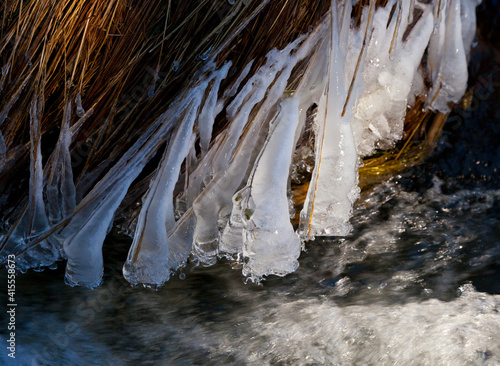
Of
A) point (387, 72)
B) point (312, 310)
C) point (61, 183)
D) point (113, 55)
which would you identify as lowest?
point (312, 310)

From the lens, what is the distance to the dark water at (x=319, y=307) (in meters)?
1.53

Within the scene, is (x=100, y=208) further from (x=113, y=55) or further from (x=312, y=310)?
(x=312, y=310)

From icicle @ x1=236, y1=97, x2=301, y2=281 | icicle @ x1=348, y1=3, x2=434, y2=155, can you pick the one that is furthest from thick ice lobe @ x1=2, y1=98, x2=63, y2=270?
icicle @ x1=348, y1=3, x2=434, y2=155

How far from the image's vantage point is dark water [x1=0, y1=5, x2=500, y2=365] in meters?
1.53

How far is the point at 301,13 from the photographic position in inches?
71.9

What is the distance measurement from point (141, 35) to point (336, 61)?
0.78 metres

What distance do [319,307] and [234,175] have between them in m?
0.59

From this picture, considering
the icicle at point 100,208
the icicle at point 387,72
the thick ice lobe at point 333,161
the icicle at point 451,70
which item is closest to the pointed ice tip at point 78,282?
the icicle at point 100,208

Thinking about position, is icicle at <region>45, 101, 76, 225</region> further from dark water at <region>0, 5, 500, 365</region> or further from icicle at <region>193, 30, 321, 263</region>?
icicle at <region>193, 30, 321, 263</region>

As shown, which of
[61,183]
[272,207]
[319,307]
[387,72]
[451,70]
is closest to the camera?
[272,207]

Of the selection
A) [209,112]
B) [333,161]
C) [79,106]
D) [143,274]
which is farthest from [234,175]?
[79,106]

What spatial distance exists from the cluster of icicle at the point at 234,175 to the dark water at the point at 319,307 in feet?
0.40

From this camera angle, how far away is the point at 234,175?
1.78 meters

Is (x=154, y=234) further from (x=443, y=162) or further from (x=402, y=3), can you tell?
(x=443, y=162)
